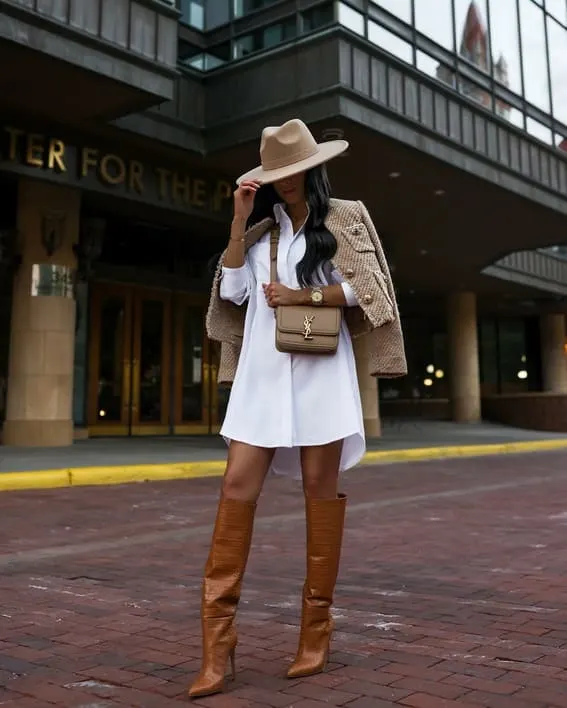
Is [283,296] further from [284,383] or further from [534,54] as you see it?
[534,54]

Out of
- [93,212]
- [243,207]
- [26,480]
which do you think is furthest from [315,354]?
[93,212]

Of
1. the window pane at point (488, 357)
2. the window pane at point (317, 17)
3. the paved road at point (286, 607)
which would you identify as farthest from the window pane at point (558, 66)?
the window pane at point (488, 357)

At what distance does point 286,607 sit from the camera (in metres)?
3.62

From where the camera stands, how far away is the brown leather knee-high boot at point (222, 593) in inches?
91.6

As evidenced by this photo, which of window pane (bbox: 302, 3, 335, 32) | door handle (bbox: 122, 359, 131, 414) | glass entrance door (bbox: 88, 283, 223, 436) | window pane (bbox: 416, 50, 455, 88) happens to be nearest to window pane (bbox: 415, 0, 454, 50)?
window pane (bbox: 416, 50, 455, 88)

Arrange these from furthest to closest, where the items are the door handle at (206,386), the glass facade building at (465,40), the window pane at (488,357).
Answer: the window pane at (488,357), the door handle at (206,386), the glass facade building at (465,40)

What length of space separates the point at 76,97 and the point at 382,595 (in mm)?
9689

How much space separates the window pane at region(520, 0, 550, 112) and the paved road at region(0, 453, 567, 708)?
42.3ft

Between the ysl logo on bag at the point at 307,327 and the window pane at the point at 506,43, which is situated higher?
the window pane at the point at 506,43

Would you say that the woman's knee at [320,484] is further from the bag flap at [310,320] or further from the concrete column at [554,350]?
the concrete column at [554,350]

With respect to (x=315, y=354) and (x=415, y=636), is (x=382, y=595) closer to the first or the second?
(x=415, y=636)

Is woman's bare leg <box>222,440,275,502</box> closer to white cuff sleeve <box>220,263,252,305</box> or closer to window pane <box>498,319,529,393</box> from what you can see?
white cuff sleeve <box>220,263,252,305</box>

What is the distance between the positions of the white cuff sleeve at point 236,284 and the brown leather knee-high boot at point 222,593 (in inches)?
28.8

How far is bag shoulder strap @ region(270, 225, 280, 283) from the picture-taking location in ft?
8.63
